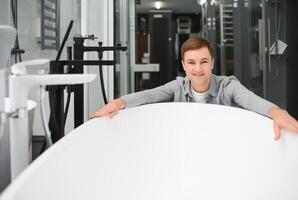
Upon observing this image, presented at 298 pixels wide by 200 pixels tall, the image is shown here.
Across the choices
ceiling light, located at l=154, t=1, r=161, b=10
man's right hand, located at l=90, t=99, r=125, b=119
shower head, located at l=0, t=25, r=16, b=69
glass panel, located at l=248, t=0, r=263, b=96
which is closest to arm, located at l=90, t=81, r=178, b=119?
man's right hand, located at l=90, t=99, r=125, b=119

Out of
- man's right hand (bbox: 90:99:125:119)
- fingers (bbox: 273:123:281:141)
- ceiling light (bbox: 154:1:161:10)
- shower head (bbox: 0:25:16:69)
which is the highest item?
ceiling light (bbox: 154:1:161:10)

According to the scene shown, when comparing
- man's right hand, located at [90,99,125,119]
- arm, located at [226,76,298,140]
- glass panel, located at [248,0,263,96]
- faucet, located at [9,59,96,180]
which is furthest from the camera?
glass panel, located at [248,0,263,96]

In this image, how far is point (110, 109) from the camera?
1.62 metres

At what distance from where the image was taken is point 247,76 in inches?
165

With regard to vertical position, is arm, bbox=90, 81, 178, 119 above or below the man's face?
below

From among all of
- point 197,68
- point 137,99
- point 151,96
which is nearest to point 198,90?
point 197,68

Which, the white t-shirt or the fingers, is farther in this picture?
the white t-shirt

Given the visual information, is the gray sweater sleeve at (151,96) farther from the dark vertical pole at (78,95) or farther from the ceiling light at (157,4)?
the ceiling light at (157,4)

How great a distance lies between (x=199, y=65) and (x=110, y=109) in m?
0.53

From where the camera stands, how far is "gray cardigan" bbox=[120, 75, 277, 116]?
1.67 meters

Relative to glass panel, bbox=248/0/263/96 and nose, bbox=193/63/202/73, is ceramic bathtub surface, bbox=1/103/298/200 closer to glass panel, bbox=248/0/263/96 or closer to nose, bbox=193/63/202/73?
nose, bbox=193/63/202/73

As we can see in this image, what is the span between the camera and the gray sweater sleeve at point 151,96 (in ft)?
5.75

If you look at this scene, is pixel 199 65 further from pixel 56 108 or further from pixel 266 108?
pixel 56 108

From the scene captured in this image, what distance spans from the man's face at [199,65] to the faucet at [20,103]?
Result: 0.80 m
